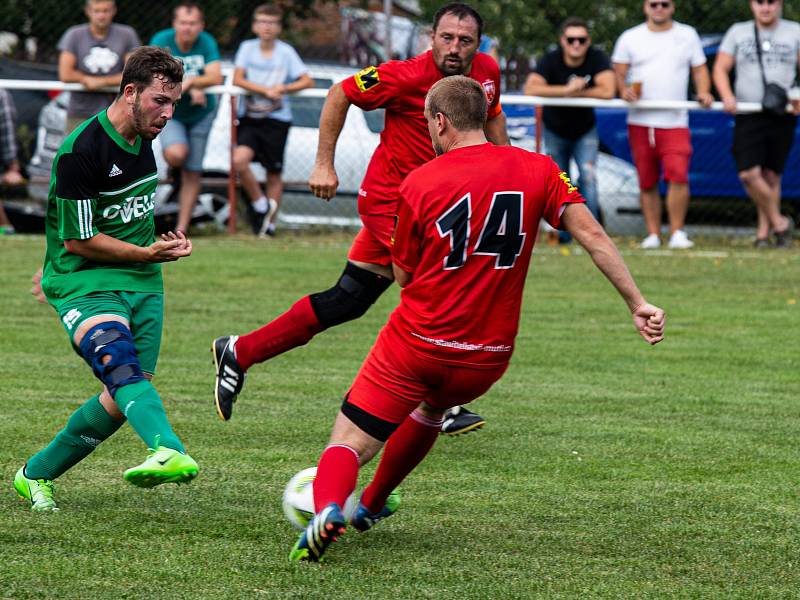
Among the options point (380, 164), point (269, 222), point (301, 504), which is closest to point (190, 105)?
point (269, 222)

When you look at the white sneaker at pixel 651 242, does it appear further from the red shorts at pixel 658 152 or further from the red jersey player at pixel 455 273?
the red jersey player at pixel 455 273

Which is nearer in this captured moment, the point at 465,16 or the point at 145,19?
the point at 465,16

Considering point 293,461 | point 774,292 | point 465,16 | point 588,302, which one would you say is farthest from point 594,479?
point 774,292

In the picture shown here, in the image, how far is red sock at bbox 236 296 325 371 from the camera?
6.84 m

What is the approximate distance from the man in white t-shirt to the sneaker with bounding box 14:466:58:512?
8.86 metres

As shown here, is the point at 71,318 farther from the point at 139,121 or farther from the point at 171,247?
the point at 139,121

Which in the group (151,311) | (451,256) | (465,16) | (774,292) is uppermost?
(465,16)

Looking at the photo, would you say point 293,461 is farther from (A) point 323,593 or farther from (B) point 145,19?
(B) point 145,19

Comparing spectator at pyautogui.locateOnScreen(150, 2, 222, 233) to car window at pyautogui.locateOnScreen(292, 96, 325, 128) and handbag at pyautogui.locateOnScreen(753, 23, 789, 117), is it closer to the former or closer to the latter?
car window at pyautogui.locateOnScreen(292, 96, 325, 128)

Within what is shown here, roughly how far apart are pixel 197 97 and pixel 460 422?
738 centimetres

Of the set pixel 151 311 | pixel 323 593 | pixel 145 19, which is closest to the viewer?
pixel 323 593

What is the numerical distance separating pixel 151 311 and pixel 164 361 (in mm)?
3315

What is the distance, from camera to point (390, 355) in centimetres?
477

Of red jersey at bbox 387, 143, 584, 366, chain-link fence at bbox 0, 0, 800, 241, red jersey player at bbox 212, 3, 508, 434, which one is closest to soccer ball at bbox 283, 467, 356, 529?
red jersey at bbox 387, 143, 584, 366
